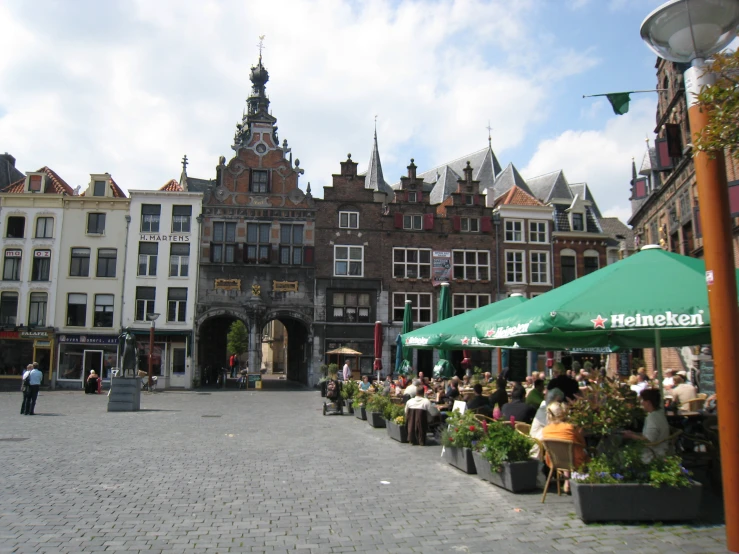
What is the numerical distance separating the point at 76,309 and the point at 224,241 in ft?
31.9

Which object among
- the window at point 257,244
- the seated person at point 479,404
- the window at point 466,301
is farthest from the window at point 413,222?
the seated person at point 479,404

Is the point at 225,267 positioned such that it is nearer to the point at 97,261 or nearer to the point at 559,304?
the point at 97,261

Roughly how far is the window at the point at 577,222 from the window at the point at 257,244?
20850 mm

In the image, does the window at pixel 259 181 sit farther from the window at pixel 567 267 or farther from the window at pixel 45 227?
the window at pixel 567 267

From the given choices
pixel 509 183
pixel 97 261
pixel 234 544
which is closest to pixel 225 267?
pixel 97 261

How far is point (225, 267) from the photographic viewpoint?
36.7 meters

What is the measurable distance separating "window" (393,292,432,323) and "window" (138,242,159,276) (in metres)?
15.1

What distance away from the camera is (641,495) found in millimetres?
6289

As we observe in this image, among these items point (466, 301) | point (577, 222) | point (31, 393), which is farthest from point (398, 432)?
point (577, 222)

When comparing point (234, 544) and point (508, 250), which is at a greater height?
point (508, 250)

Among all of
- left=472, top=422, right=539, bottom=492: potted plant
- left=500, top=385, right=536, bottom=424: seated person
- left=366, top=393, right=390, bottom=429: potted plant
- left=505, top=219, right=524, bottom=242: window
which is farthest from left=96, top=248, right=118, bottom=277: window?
left=472, top=422, right=539, bottom=492: potted plant

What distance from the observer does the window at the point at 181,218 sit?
37031 mm

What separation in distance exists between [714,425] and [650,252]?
289 centimetres

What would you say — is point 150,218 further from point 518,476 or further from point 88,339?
point 518,476
